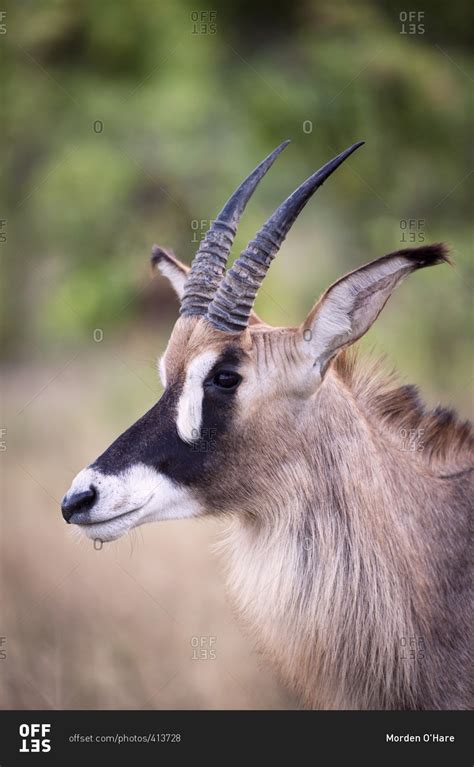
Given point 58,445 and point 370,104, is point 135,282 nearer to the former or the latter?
point 58,445

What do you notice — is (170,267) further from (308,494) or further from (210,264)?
(308,494)

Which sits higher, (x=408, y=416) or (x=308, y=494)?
(x=408, y=416)

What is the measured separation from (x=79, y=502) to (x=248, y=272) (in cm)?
130

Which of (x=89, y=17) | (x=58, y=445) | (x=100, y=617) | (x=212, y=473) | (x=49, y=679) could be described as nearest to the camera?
(x=212, y=473)

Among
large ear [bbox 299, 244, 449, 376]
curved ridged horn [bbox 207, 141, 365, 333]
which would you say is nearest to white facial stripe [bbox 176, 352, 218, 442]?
curved ridged horn [bbox 207, 141, 365, 333]

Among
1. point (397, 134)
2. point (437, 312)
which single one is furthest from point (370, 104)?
point (437, 312)

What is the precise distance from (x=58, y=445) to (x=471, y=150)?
5834mm

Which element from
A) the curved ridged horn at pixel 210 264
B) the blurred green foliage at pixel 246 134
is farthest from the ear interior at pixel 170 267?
the blurred green foliage at pixel 246 134

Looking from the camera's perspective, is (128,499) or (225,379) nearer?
(128,499)

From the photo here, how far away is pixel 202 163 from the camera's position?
10562 mm

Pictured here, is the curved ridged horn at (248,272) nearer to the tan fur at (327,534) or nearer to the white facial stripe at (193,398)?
the tan fur at (327,534)

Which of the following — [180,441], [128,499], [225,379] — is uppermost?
[225,379]

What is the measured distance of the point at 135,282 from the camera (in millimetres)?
10625

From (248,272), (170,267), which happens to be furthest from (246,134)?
(248,272)
